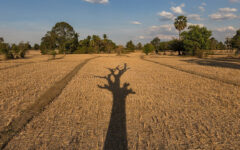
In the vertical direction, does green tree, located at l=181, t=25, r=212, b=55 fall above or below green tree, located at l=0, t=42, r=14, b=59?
above

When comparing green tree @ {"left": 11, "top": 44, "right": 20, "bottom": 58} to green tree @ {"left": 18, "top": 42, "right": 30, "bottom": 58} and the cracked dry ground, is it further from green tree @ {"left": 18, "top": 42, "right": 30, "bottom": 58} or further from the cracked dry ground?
the cracked dry ground

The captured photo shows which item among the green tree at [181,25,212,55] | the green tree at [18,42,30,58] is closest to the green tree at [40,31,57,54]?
the green tree at [18,42,30,58]

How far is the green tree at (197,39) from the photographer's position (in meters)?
40.4

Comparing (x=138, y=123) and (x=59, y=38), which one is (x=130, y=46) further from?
(x=138, y=123)

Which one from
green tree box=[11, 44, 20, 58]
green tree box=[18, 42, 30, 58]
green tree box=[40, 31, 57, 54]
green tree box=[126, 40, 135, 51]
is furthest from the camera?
green tree box=[126, 40, 135, 51]

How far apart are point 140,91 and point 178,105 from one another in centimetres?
261

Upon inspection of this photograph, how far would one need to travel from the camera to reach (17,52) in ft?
102

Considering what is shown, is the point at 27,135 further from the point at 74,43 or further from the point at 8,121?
the point at 74,43

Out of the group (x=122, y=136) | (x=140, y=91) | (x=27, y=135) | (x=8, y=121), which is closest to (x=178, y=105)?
(x=140, y=91)

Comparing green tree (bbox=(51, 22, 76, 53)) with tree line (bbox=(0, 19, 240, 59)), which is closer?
tree line (bbox=(0, 19, 240, 59))

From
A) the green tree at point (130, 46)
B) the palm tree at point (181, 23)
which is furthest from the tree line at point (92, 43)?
the green tree at point (130, 46)

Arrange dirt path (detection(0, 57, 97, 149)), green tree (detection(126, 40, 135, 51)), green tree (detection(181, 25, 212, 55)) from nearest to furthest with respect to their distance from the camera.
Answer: dirt path (detection(0, 57, 97, 149)), green tree (detection(181, 25, 212, 55)), green tree (detection(126, 40, 135, 51))

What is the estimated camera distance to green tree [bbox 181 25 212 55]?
4044cm

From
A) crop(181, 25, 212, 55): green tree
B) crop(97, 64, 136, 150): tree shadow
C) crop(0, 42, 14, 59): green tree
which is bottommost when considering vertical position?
crop(97, 64, 136, 150): tree shadow
